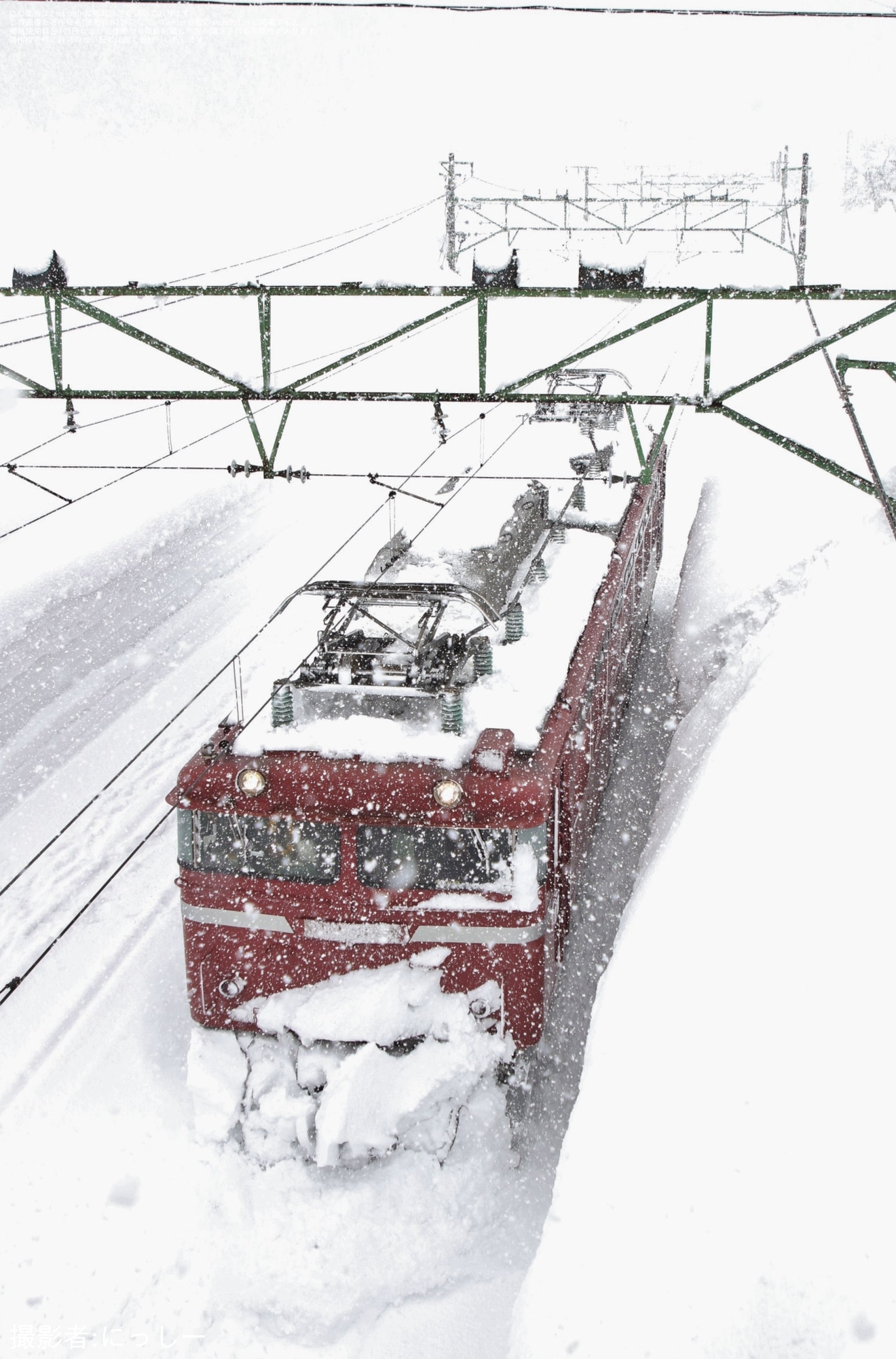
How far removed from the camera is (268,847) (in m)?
5.61

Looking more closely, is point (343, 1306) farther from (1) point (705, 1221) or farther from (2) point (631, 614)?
(2) point (631, 614)

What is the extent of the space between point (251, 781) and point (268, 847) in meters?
0.41

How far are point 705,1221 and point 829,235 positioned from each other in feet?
113

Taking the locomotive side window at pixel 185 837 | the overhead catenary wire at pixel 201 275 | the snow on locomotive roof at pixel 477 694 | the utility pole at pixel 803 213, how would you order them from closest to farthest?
the snow on locomotive roof at pixel 477 694 < the locomotive side window at pixel 185 837 < the overhead catenary wire at pixel 201 275 < the utility pole at pixel 803 213

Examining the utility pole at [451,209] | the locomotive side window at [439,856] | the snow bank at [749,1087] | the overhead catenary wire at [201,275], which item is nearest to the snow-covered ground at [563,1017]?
the snow bank at [749,1087]

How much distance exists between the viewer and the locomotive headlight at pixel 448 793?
17.3 feet

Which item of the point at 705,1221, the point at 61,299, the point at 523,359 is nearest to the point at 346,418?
the point at 523,359

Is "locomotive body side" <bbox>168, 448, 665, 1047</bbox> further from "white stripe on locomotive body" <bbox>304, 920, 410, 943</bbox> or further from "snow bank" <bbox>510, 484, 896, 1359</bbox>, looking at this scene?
"snow bank" <bbox>510, 484, 896, 1359</bbox>

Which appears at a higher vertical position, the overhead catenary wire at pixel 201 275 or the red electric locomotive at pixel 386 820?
the overhead catenary wire at pixel 201 275

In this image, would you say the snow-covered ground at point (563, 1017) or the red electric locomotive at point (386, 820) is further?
the red electric locomotive at point (386, 820)

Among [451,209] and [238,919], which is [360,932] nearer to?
[238,919]

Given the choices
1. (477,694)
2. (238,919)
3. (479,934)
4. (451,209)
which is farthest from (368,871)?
(451,209)

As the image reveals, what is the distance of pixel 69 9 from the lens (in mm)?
36781

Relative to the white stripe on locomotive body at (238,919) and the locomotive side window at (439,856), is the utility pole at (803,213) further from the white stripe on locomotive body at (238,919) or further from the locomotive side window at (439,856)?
the white stripe on locomotive body at (238,919)
